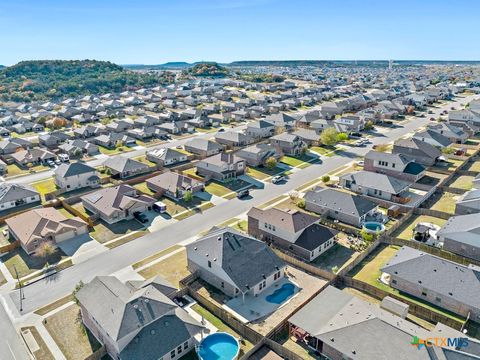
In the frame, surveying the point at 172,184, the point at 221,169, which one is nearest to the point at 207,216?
the point at 172,184

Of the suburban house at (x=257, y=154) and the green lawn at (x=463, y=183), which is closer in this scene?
the green lawn at (x=463, y=183)

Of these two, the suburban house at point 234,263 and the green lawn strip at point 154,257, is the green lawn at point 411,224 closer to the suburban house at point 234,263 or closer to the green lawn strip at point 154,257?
the suburban house at point 234,263

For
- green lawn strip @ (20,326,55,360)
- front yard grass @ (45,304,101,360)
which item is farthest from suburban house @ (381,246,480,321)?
green lawn strip @ (20,326,55,360)

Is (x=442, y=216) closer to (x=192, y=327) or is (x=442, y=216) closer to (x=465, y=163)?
(x=465, y=163)

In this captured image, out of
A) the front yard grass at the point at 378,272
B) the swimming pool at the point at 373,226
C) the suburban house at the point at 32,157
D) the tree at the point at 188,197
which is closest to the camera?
the front yard grass at the point at 378,272

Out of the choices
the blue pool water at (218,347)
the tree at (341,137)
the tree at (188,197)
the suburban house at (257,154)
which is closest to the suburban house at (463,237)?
the blue pool water at (218,347)

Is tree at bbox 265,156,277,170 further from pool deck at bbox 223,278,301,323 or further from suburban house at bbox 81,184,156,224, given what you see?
pool deck at bbox 223,278,301,323
